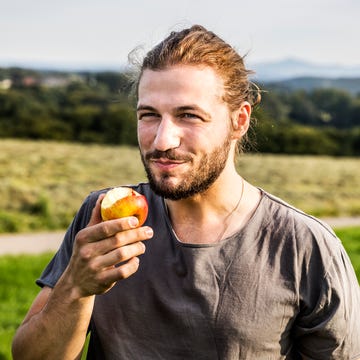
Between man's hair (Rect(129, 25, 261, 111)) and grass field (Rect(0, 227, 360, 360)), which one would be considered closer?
man's hair (Rect(129, 25, 261, 111))

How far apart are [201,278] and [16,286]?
535 centimetres

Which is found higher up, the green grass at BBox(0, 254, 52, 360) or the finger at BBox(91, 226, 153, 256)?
the finger at BBox(91, 226, 153, 256)

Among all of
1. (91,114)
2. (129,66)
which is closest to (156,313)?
(129,66)

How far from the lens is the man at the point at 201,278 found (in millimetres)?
1988

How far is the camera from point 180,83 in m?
2.00

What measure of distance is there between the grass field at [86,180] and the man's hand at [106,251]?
987 centimetres

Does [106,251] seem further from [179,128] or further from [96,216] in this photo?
[179,128]

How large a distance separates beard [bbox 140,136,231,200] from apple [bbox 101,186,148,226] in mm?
65

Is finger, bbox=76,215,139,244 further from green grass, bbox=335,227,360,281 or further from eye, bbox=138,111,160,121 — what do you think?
green grass, bbox=335,227,360,281

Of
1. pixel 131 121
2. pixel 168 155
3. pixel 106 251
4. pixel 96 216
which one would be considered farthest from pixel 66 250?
pixel 131 121

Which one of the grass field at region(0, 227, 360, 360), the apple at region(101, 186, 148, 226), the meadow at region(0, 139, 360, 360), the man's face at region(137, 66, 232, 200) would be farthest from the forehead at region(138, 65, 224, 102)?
the grass field at region(0, 227, 360, 360)

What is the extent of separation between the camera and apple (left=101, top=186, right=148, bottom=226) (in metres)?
1.96

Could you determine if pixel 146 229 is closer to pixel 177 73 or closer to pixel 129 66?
pixel 177 73

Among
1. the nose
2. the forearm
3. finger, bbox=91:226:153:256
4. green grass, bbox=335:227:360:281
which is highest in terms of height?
the nose
